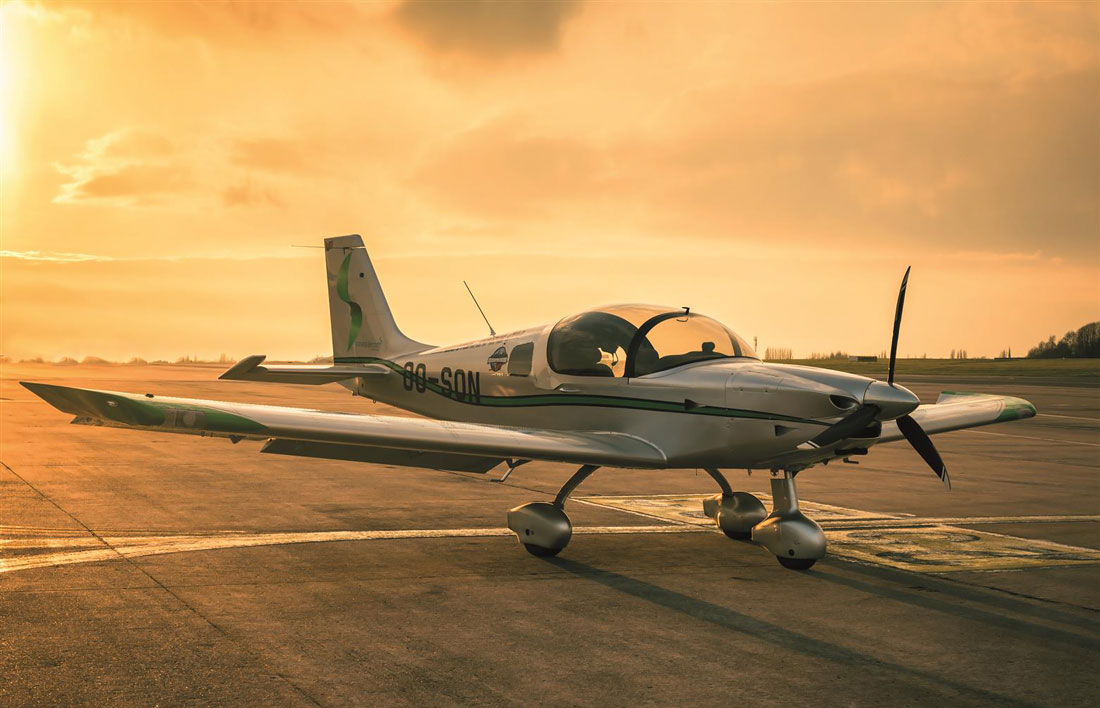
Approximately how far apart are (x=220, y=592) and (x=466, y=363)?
528cm

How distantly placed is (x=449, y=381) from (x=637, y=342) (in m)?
3.58

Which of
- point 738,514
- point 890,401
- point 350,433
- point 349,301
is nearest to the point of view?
point 890,401

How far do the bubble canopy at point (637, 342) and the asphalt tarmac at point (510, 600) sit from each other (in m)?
1.92

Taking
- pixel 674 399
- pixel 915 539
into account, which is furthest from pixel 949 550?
pixel 674 399

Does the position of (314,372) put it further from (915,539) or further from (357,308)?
(915,539)

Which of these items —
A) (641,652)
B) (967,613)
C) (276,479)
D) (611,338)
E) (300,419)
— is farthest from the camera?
(276,479)

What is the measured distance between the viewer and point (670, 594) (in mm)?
8000

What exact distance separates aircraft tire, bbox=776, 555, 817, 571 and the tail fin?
7414 millimetres

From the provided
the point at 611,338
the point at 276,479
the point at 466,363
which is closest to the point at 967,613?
the point at 611,338

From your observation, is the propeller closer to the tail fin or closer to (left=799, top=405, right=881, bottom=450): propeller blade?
(left=799, top=405, right=881, bottom=450): propeller blade

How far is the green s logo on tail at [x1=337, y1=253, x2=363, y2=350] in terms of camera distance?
1580 centimetres

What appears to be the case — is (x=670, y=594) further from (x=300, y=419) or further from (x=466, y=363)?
(x=466, y=363)

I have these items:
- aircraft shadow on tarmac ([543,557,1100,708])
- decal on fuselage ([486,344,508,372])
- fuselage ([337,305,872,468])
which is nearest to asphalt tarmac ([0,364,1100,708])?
aircraft shadow on tarmac ([543,557,1100,708])

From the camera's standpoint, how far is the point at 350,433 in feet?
28.0
